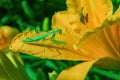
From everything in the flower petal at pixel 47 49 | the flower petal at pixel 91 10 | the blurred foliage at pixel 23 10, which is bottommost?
the blurred foliage at pixel 23 10

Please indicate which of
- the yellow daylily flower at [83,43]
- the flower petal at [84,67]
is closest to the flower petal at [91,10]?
the yellow daylily flower at [83,43]

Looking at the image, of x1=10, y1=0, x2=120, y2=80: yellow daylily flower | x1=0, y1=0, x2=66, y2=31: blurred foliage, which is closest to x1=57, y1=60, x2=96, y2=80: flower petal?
x1=10, y1=0, x2=120, y2=80: yellow daylily flower

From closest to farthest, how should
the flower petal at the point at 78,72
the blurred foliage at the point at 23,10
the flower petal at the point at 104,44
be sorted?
the flower petal at the point at 78,72 < the flower petal at the point at 104,44 < the blurred foliage at the point at 23,10

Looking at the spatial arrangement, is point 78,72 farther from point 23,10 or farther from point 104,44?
point 23,10

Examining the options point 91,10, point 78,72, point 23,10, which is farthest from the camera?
point 23,10

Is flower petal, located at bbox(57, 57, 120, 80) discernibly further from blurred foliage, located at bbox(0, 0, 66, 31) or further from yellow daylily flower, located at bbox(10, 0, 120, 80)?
blurred foliage, located at bbox(0, 0, 66, 31)

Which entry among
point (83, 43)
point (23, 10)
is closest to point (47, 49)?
point (83, 43)

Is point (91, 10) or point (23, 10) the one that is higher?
point (91, 10)

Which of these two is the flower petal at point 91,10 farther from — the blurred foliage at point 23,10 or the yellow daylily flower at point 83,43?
the blurred foliage at point 23,10

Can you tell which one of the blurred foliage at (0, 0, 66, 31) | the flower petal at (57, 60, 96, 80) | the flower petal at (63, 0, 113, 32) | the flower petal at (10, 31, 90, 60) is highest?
the flower petal at (63, 0, 113, 32)
